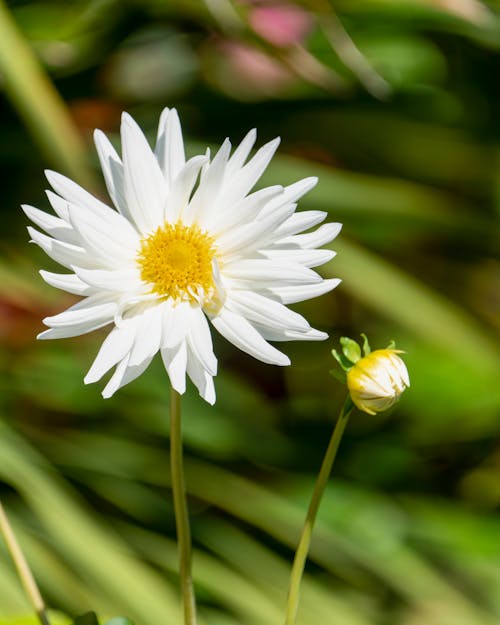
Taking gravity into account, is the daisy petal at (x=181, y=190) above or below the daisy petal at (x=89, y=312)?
above

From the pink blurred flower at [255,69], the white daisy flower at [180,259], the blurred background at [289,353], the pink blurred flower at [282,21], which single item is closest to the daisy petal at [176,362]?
the white daisy flower at [180,259]

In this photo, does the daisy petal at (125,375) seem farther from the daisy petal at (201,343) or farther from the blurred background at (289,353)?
the blurred background at (289,353)

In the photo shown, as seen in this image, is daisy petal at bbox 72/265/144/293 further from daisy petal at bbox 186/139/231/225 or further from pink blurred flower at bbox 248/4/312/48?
pink blurred flower at bbox 248/4/312/48

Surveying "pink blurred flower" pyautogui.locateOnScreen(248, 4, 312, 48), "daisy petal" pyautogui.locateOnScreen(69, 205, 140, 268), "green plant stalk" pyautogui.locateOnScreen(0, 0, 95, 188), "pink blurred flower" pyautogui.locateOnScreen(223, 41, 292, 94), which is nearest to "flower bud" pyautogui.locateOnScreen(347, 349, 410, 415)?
"daisy petal" pyautogui.locateOnScreen(69, 205, 140, 268)

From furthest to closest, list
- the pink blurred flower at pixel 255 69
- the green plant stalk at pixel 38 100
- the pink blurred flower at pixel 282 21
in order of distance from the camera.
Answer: the pink blurred flower at pixel 255 69 < the pink blurred flower at pixel 282 21 < the green plant stalk at pixel 38 100

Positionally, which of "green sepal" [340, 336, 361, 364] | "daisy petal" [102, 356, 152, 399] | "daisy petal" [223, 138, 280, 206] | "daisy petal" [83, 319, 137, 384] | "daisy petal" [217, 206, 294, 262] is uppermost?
"daisy petal" [223, 138, 280, 206]

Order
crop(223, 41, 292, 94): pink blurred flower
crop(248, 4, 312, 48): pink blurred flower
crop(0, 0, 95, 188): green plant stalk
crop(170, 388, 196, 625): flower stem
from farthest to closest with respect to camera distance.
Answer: crop(223, 41, 292, 94): pink blurred flower
crop(248, 4, 312, 48): pink blurred flower
crop(0, 0, 95, 188): green plant stalk
crop(170, 388, 196, 625): flower stem

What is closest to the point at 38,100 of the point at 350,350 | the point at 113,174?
the point at 113,174
